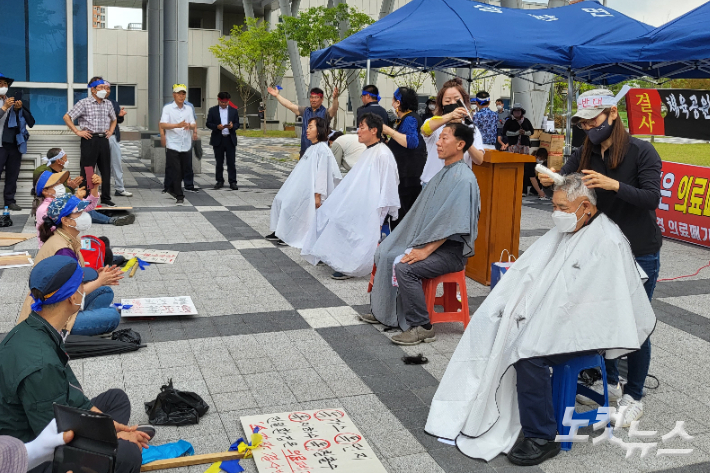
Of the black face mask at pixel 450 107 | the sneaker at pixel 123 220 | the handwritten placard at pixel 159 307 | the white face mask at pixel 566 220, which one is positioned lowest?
the handwritten placard at pixel 159 307

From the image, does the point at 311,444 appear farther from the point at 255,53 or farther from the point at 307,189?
the point at 255,53

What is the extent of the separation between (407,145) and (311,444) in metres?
4.46

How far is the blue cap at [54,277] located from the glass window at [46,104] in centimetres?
1068

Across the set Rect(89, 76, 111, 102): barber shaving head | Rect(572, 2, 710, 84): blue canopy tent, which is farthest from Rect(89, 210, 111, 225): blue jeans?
Rect(572, 2, 710, 84): blue canopy tent

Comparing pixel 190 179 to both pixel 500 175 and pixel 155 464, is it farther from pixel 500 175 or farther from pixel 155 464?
pixel 155 464

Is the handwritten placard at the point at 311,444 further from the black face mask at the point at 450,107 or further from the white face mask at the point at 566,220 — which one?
the black face mask at the point at 450,107

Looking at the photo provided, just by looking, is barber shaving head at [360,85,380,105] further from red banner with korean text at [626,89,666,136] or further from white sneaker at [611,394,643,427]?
white sneaker at [611,394,643,427]

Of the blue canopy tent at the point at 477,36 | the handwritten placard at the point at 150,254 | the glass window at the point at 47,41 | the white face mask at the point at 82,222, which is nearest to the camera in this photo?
the white face mask at the point at 82,222

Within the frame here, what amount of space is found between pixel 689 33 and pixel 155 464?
8.64 meters

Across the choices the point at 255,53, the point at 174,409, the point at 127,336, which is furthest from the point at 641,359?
the point at 255,53

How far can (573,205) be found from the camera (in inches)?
154

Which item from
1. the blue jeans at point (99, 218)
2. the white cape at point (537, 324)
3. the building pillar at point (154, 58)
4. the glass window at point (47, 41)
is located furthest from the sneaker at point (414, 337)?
the building pillar at point (154, 58)

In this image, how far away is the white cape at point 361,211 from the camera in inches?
292

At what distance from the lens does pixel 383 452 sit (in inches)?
154
